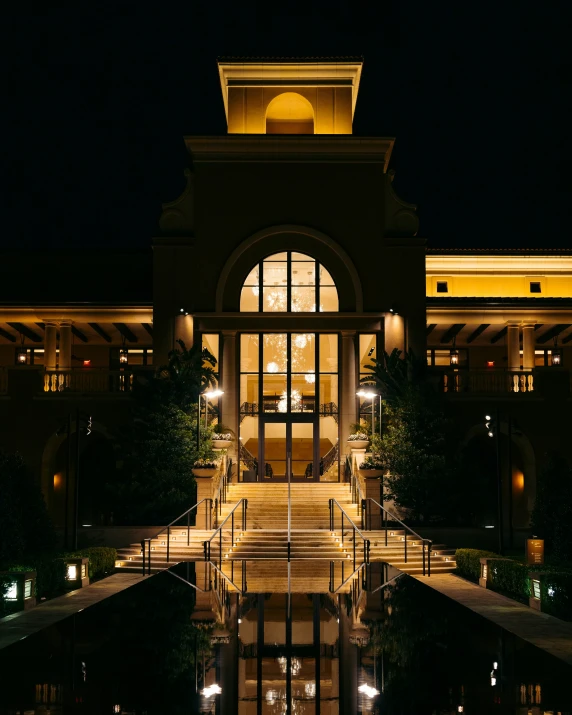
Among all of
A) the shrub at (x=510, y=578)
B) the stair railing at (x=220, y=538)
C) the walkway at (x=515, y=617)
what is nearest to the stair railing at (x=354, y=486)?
the stair railing at (x=220, y=538)

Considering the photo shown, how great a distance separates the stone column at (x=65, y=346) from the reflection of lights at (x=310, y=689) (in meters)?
30.8

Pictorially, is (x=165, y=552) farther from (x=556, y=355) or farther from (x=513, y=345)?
(x=556, y=355)

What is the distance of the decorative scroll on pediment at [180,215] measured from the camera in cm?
3981

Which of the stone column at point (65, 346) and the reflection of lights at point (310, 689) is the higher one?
the stone column at point (65, 346)

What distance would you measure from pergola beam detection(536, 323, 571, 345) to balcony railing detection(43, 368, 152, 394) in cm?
1900

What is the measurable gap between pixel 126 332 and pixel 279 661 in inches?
1349

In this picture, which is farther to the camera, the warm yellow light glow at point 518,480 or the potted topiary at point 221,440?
the warm yellow light glow at point 518,480

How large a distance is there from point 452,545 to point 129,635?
16692 millimetres

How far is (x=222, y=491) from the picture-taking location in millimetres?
34156

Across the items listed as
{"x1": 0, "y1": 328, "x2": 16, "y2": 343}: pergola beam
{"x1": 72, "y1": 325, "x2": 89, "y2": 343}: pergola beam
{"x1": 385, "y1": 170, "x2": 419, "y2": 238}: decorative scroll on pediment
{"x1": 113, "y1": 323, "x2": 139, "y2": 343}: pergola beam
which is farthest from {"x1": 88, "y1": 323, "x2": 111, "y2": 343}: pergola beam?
{"x1": 385, "y1": 170, "x2": 419, "y2": 238}: decorative scroll on pediment

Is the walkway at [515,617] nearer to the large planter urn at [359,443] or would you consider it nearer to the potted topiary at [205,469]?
the potted topiary at [205,469]

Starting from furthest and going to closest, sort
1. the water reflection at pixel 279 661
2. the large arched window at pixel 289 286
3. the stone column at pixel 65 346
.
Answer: the stone column at pixel 65 346 < the large arched window at pixel 289 286 < the water reflection at pixel 279 661

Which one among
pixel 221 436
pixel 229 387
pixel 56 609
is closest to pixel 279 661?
pixel 56 609

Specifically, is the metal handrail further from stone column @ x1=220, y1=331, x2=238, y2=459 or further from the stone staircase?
stone column @ x1=220, y1=331, x2=238, y2=459
